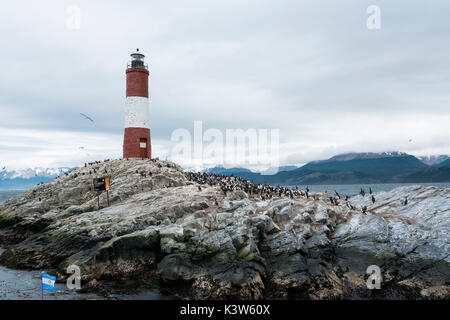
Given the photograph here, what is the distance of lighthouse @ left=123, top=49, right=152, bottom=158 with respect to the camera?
50.8m

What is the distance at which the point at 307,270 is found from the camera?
893 inches

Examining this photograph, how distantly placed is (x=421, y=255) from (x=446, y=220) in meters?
5.01

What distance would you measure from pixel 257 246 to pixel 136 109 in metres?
34.2

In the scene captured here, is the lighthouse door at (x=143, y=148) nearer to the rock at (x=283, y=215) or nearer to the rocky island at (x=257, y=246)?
the rocky island at (x=257, y=246)

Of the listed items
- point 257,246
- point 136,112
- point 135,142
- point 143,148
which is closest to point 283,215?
point 257,246

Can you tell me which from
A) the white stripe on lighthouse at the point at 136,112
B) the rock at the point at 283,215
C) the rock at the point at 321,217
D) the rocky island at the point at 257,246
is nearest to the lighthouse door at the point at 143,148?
the white stripe on lighthouse at the point at 136,112

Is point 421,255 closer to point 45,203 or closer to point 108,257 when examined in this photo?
point 108,257

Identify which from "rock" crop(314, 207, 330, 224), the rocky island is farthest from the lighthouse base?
"rock" crop(314, 207, 330, 224)

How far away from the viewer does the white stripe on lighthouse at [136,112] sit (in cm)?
5112

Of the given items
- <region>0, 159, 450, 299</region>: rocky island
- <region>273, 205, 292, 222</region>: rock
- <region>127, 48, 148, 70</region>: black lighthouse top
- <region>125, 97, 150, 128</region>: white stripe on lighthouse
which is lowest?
<region>0, 159, 450, 299</region>: rocky island

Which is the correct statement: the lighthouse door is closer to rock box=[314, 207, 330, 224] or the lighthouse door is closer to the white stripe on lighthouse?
the white stripe on lighthouse

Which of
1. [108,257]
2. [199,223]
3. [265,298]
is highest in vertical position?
[199,223]
